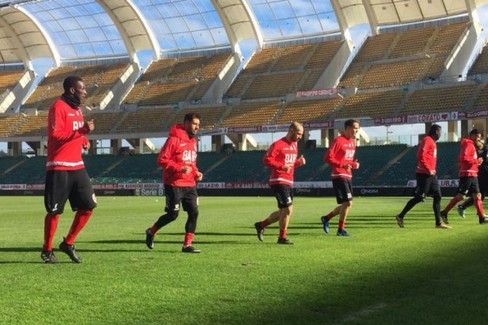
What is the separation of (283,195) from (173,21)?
46.0m

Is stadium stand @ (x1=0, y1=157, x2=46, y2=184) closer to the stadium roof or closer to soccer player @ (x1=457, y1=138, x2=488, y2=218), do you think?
the stadium roof

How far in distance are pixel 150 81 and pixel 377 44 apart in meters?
20.2

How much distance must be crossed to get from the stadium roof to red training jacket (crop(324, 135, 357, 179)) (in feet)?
123

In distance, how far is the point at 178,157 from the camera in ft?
31.3

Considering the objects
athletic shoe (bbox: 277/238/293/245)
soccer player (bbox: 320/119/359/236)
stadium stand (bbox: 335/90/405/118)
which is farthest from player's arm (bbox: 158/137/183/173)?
stadium stand (bbox: 335/90/405/118)

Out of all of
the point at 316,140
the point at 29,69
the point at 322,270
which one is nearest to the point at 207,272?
the point at 322,270

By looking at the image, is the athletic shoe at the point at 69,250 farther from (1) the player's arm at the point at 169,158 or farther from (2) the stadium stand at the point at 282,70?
(2) the stadium stand at the point at 282,70

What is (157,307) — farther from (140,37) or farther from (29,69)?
(29,69)

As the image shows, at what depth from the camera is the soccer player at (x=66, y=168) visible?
795 centimetres

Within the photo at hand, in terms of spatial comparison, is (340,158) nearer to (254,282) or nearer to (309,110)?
(254,282)

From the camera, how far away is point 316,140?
51.1m

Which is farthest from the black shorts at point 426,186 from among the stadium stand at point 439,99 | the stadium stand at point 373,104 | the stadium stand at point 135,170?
the stadium stand at point 135,170

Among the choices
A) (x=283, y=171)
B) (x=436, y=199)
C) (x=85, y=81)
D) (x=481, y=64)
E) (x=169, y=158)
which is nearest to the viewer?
(x=169, y=158)

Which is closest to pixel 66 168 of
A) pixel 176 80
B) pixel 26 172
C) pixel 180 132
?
pixel 180 132
